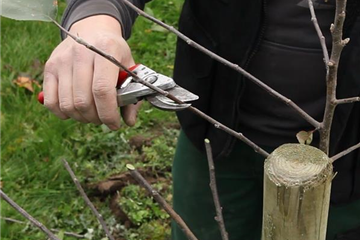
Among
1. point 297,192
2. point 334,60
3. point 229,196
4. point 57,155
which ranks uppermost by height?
point 334,60

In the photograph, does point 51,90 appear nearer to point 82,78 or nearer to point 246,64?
point 82,78

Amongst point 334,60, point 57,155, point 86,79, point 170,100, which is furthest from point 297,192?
point 57,155

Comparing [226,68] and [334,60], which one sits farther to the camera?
[226,68]

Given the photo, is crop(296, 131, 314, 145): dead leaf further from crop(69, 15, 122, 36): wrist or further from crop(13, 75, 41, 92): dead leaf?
crop(13, 75, 41, 92): dead leaf

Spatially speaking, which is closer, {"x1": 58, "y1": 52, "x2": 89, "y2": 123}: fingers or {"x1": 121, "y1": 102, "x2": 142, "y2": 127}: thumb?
{"x1": 58, "y1": 52, "x2": 89, "y2": 123}: fingers

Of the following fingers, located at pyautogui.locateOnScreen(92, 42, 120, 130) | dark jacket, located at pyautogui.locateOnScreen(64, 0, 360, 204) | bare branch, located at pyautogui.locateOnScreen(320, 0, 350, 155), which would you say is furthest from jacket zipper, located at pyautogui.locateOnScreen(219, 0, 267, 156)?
bare branch, located at pyautogui.locateOnScreen(320, 0, 350, 155)

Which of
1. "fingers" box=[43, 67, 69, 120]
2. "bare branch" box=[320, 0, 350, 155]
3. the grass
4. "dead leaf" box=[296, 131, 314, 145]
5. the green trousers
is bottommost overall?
the grass

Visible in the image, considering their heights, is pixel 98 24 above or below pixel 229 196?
above

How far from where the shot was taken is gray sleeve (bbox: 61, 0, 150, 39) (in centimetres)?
111

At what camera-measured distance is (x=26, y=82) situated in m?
2.83

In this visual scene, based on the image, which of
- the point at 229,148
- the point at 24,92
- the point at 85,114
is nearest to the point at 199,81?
the point at 229,148

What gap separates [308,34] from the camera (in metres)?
1.24

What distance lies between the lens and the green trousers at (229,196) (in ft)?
4.66

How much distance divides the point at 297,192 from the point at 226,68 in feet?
2.21
